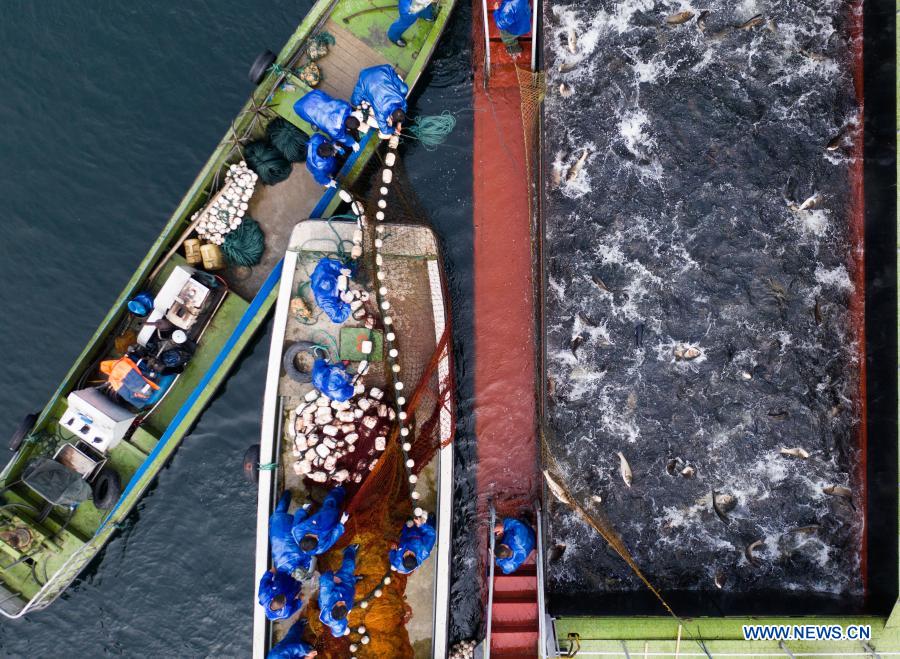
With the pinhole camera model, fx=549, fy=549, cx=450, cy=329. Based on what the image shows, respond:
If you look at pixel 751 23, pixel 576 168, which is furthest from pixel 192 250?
pixel 751 23

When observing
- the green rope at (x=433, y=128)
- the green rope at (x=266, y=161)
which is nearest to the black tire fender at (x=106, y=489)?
the green rope at (x=266, y=161)

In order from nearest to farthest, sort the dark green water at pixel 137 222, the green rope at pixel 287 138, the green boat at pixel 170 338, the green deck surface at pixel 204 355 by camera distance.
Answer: the green boat at pixel 170 338
the green rope at pixel 287 138
the green deck surface at pixel 204 355
the dark green water at pixel 137 222

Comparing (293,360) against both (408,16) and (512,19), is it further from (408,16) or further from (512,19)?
(512,19)

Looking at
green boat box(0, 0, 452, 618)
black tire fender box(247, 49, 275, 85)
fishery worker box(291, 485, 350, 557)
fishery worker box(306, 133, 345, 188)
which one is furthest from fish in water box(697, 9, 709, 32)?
fishery worker box(291, 485, 350, 557)

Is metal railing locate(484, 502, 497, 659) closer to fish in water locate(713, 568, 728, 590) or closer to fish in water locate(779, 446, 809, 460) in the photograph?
fish in water locate(713, 568, 728, 590)

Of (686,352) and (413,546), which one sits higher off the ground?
(686,352)

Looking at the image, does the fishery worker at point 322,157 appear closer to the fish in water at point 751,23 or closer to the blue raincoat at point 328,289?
the blue raincoat at point 328,289
